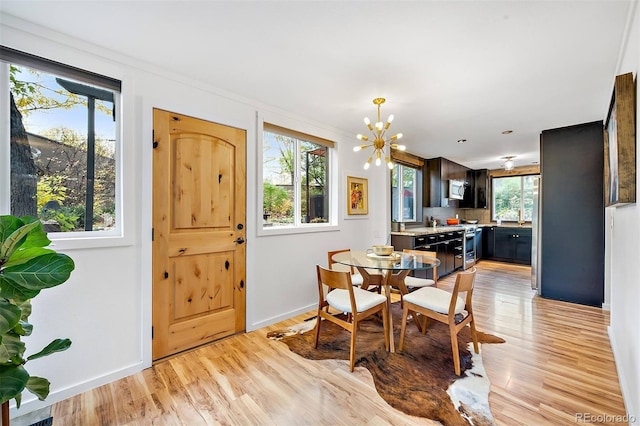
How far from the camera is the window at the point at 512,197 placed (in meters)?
6.96

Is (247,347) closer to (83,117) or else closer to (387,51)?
(83,117)

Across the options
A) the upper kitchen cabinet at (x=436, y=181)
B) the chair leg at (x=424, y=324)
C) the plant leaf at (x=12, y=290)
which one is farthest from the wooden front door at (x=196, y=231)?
the upper kitchen cabinet at (x=436, y=181)

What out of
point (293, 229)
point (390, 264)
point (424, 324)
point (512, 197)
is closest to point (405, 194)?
point (293, 229)

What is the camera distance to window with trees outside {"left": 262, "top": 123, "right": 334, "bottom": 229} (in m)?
3.19

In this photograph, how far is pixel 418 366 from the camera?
7.15 ft

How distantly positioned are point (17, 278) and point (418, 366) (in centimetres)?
246

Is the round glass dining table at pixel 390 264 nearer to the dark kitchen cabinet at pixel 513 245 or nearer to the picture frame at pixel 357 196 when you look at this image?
the picture frame at pixel 357 196

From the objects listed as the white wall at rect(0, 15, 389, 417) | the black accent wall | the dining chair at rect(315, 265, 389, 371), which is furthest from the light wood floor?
the black accent wall

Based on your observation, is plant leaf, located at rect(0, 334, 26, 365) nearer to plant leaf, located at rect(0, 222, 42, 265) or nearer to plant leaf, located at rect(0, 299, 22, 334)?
plant leaf, located at rect(0, 299, 22, 334)

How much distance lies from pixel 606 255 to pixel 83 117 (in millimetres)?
5660

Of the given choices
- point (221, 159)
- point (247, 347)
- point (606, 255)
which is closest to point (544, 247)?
point (606, 255)

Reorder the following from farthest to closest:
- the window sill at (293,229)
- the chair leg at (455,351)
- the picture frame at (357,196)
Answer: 1. the picture frame at (357,196)
2. the window sill at (293,229)
3. the chair leg at (455,351)

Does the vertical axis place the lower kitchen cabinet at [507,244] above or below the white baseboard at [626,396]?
above

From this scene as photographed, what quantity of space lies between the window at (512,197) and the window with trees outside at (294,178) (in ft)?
19.3
